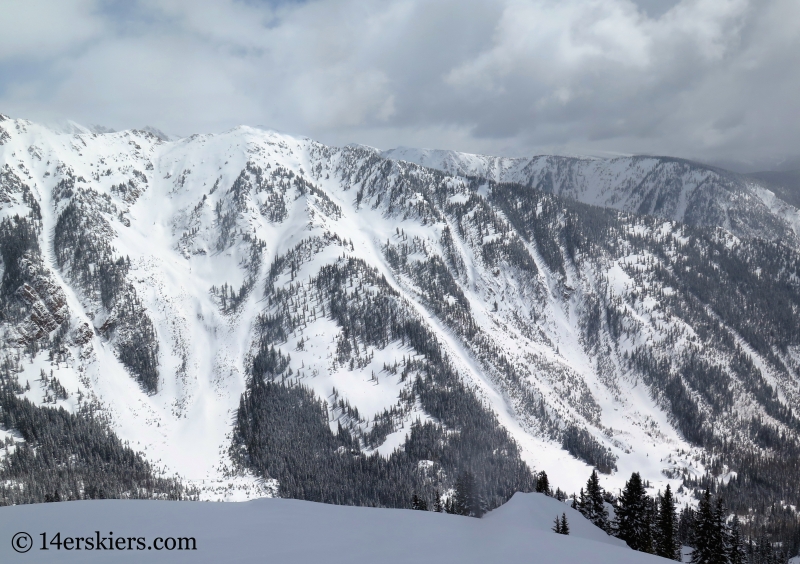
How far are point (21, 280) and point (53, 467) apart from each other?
91.4m

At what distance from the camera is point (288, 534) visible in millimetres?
12984

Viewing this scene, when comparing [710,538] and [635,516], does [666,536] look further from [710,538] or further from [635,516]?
[710,538]

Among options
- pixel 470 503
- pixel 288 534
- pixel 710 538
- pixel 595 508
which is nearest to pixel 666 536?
pixel 710 538

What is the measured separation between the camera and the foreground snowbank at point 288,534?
11.6 meters

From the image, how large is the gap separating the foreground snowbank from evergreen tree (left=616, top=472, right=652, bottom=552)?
39774 mm

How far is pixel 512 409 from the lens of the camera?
194m

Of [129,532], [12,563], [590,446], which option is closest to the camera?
[12,563]

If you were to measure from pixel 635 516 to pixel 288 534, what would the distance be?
47904 mm

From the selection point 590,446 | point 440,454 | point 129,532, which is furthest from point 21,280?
point 590,446

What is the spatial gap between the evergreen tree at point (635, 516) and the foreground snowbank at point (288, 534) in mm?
39774

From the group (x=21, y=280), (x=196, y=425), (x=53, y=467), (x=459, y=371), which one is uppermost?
(x=21, y=280)

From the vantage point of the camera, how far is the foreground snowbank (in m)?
11.6

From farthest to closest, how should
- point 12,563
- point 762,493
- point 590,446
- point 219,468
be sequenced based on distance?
1. point 590,446
2. point 762,493
3. point 219,468
4. point 12,563

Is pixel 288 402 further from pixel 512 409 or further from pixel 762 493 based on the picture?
pixel 762 493
